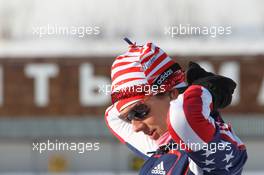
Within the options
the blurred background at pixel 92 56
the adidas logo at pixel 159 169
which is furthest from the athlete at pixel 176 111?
the blurred background at pixel 92 56

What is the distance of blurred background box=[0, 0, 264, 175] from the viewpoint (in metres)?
14.8

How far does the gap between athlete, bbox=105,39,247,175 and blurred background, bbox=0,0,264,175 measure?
11767 mm

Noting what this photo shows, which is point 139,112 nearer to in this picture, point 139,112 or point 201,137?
point 139,112

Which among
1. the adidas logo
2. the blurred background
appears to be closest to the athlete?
the adidas logo

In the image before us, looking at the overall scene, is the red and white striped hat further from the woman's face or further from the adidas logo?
the adidas logo

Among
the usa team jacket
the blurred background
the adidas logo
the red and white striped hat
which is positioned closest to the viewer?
the usa team jacket

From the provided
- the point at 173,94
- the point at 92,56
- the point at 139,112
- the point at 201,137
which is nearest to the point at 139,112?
the point at 139,112

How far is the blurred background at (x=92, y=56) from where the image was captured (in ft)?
48.6

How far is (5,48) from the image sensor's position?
15594 millimetres

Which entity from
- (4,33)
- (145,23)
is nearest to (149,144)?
(145,23)

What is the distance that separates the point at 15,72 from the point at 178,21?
3.78 metres

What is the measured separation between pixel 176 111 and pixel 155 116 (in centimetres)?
53

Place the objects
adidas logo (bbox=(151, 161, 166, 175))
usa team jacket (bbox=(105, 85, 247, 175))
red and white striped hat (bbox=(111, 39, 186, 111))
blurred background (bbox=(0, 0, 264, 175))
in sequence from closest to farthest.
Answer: usa team jacket (bbox=(105, 85, 247, 175))
red and white striped hat (bbox=(111, 39, 186, 111))
adidas logo (bbox=(151, 161, 166, 175))
blurred background (bbox=(0, 0, 264, 175))

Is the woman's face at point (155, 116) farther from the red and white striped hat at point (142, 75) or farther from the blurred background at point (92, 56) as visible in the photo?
the blurred background at point (92, 56)
